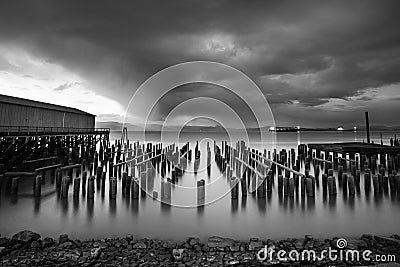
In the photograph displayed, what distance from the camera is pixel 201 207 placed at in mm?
11328

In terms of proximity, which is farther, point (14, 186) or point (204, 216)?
point (14, 186)

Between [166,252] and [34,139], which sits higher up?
[34,139]

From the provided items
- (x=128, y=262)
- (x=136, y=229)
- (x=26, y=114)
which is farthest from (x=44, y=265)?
(x=26, y=114)

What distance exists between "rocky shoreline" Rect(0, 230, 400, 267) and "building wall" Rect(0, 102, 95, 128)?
23.9 meters

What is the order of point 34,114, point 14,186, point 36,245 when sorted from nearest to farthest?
point 36,245
point 14,186
point 34,114

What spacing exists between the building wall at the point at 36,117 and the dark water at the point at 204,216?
1692 centimetres

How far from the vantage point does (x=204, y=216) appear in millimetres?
10211

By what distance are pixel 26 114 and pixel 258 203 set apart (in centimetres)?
2777

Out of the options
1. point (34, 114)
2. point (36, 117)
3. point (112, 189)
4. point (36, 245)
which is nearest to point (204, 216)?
point (112, 189)

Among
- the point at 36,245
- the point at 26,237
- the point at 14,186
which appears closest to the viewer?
the point at 36,245

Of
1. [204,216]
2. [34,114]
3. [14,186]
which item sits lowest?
[204,216]

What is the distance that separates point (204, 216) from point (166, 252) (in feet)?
13.6

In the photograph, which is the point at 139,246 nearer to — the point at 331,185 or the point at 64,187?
the point at 64,187

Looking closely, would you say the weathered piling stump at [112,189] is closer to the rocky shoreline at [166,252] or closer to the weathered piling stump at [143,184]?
the weathered piling stump at [143,184]
